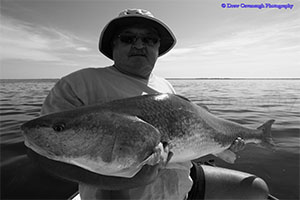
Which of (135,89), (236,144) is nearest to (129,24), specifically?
(135,89)

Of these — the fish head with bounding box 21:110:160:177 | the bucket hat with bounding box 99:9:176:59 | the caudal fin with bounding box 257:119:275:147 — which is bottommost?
the caudal fin with bounding box 257:119:275:147

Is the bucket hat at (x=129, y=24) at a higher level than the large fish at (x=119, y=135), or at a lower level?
higher

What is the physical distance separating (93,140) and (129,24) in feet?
6.73

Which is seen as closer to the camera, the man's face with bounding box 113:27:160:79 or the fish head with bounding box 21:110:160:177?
the fish head with bounding box 21:110:160:177

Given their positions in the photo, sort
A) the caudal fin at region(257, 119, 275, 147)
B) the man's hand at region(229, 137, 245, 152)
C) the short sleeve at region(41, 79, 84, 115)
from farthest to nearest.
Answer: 1. the caudal fin at region(257, 119, 275, 147)
2. the man's hand at region(229, 137, 245, 152)
3. the short sleeve at region(41, 79, 84, 115)

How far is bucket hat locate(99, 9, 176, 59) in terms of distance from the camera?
2904mm

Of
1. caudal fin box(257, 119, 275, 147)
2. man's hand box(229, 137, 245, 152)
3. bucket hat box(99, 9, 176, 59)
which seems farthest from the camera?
caudal fin box(257, 119, 275, 147)

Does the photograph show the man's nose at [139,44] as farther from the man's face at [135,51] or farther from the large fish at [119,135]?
the large fish at [119,135]

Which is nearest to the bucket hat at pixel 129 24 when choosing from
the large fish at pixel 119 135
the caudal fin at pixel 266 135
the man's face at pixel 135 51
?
the man's face at pixel 135 51

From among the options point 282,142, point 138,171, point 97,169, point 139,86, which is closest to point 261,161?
point 282,142

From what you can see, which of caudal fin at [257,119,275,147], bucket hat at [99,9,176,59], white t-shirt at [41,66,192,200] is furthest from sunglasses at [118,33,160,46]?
caudal fin at [257,119,275,147]

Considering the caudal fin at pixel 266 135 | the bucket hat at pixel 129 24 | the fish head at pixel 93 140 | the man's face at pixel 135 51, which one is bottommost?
the caudal fin at pixel 266 135

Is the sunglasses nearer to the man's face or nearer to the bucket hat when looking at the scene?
the man's face

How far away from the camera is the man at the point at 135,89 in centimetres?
219
